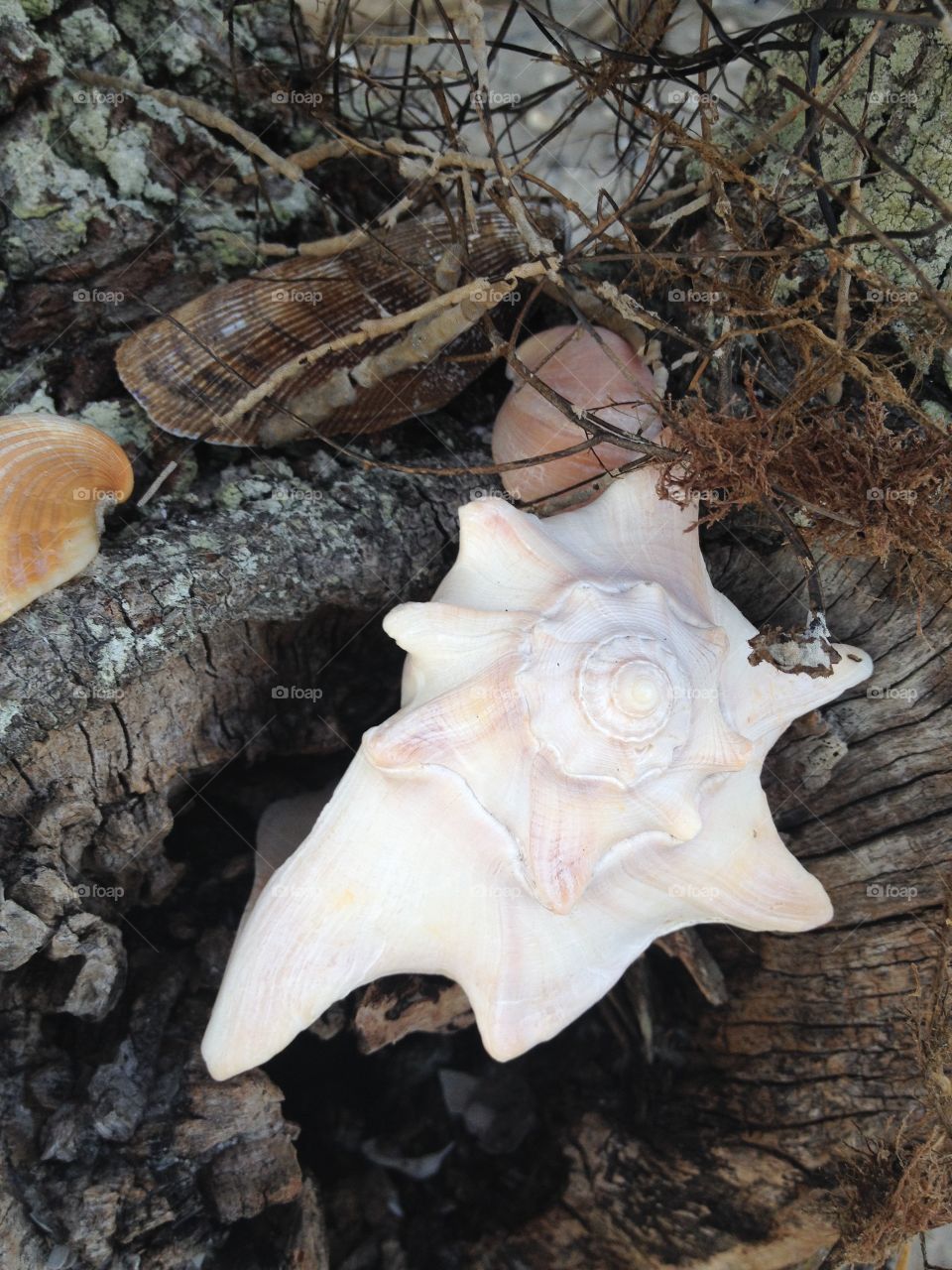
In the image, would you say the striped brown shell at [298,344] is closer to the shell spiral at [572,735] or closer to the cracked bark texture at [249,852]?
the cracked bark texture at [249,852]

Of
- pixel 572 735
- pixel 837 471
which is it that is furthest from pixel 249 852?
pixel 837 471

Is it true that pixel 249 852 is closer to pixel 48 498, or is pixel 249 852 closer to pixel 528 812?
pixel 528 812

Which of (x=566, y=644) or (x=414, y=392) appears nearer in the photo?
(x=566, y=644)

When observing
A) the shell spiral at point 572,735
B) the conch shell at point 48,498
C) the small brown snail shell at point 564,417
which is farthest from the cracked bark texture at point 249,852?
the shell spiral at point 572,735

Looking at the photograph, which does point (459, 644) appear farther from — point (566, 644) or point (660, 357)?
point (660, 357)

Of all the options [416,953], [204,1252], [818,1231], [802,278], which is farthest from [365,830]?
[802,278]
